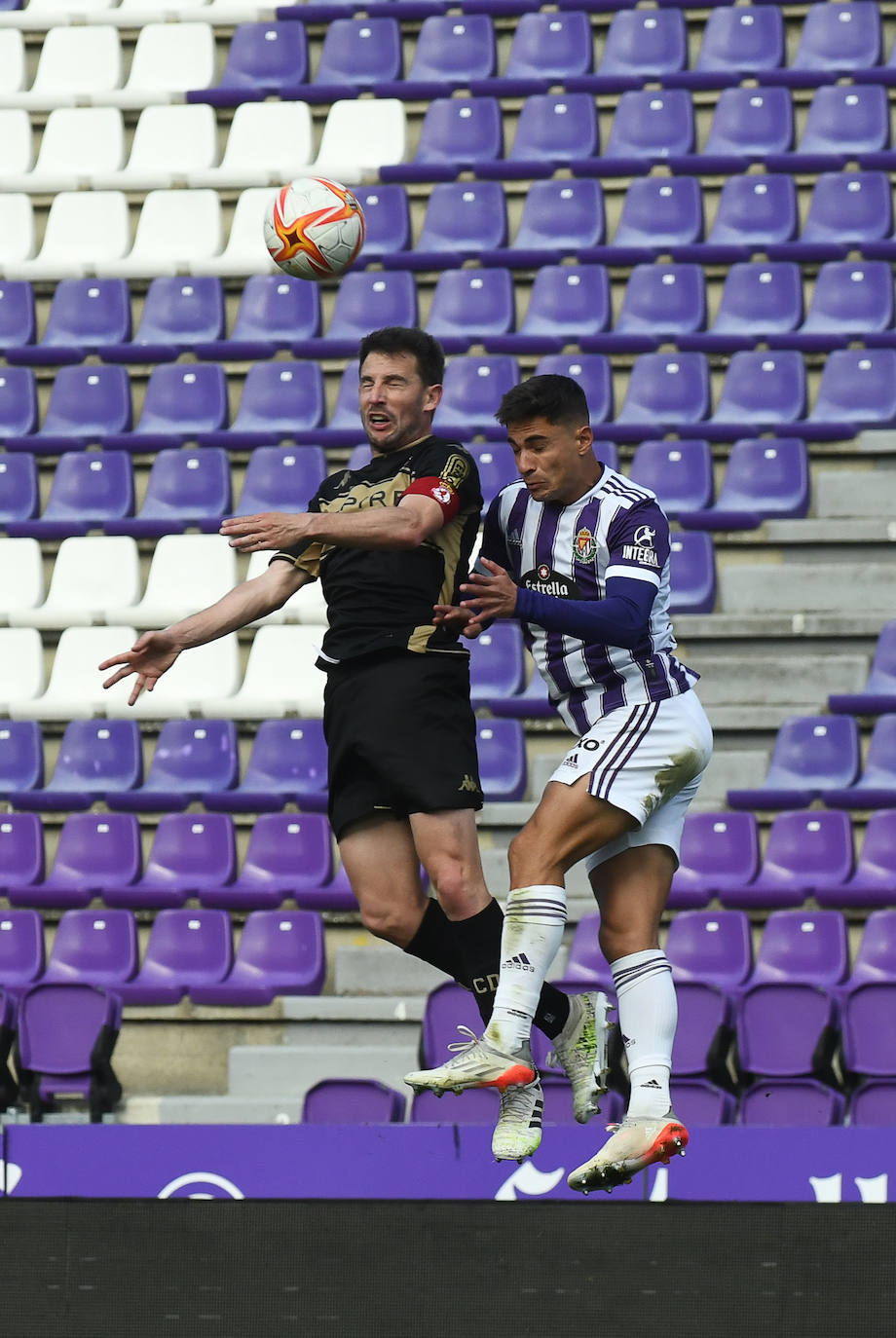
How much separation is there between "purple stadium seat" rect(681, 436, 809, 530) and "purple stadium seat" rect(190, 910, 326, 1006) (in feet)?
10.1

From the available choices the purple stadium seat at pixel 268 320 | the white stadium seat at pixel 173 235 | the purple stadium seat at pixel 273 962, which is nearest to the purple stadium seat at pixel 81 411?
the purple stadium seat at pixel 268 320

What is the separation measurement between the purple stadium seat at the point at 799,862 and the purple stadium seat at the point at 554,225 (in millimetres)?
4279

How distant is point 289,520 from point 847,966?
183 inches

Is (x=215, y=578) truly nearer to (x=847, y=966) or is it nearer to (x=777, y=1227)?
(x=847, y=966)

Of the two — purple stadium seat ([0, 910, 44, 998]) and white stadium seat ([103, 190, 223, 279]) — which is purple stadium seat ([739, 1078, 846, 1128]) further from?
white stadium seat ([103, 190, 223, 279])

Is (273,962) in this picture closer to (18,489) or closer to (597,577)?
(18,489)

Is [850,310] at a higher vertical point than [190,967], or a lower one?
higher

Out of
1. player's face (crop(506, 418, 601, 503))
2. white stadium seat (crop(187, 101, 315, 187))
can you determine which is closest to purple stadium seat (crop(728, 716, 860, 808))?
player's face (crop(506, 418, 601, 503))

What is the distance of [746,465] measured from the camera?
10.4 meters

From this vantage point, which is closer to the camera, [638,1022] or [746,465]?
[638,1022]

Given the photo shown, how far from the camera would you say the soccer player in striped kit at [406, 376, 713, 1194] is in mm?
4539

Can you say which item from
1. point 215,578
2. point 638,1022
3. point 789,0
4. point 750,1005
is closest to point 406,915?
point 638,1022

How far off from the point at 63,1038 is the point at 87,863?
1.36m

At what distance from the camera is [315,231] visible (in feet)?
18.3
